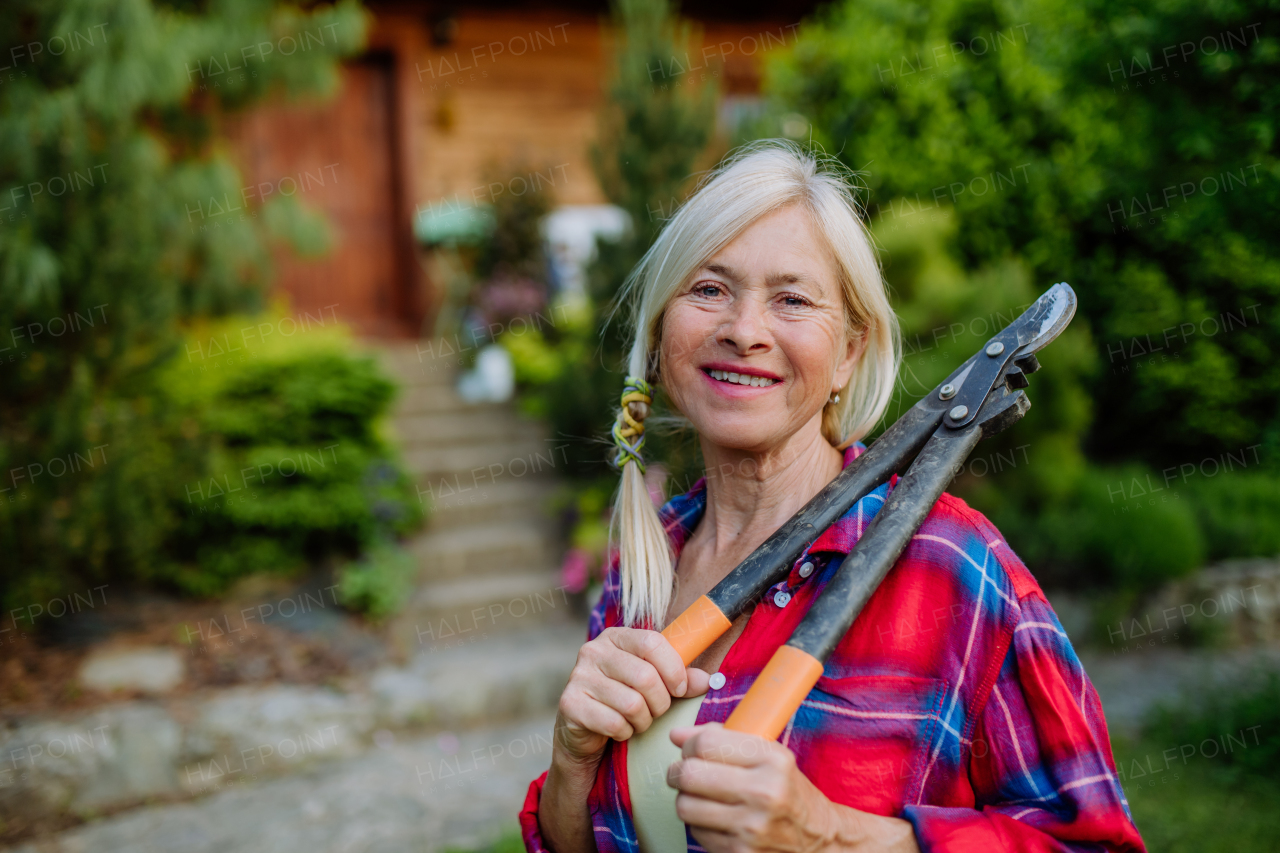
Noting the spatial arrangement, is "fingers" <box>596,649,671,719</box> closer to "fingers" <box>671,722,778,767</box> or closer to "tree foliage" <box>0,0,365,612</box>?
"fingers" <box>671,722,778,767</box>

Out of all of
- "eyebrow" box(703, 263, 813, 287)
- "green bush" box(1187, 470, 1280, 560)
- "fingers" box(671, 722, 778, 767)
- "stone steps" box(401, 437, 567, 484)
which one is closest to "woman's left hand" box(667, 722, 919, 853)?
"fingers" box(671, 722, 778, 767)

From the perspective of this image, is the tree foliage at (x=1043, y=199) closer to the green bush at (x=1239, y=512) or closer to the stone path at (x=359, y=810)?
the green bush at (x=1239, y=512)

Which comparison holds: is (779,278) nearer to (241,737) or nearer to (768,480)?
(768,480)

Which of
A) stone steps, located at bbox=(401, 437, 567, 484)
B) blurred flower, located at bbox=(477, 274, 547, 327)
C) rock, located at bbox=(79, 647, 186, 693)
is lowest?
rock, located at bbox=(79, 647, 186, 693)

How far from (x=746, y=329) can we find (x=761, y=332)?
0.03 meters

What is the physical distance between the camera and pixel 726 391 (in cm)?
152

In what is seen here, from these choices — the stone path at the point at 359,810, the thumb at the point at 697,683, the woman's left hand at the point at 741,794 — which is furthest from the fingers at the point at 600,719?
the stone path at the point at 359,810

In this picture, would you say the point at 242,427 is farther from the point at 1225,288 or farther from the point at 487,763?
the point at 1225,288

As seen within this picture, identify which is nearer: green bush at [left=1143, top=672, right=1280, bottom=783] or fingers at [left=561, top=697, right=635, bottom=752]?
fingers at [left=561, top=697, right=635, bottom=752]

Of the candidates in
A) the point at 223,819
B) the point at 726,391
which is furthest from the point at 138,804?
the point at 726,391

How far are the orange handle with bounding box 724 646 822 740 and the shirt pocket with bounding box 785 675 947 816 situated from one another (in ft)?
0.55

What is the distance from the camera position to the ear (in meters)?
1.63

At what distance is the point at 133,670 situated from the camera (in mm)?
4582

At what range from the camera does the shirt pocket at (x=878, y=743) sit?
1230 millimetres
